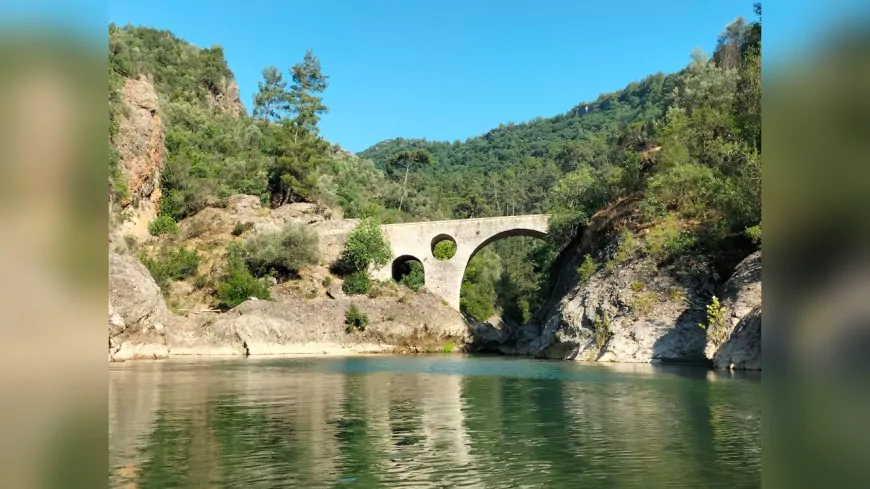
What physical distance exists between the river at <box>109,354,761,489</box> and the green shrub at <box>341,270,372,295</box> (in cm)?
2397

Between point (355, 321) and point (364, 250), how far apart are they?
19.3ft

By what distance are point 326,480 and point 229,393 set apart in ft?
34.1

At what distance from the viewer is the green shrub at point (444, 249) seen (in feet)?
185

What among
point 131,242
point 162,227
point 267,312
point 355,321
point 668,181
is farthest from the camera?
point 162,227

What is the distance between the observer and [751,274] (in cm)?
2491

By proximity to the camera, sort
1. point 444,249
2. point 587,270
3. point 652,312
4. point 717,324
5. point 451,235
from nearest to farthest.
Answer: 1. point 717,324
2. point 652,312
3. point 587,270
4. point 451,235
5. point 444,249

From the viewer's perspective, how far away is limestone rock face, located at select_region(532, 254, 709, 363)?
93.0 ft

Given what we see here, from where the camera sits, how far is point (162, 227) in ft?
154

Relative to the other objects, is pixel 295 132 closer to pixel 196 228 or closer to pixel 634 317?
Answer: pixel 196 228

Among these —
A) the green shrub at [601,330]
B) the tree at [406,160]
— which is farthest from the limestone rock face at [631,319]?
the tree at [406,160]

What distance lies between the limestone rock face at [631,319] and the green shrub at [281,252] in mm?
17961

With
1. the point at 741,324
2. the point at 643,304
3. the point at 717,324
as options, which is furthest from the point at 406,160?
the point at 741,324
